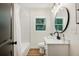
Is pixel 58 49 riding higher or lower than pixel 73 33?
lower

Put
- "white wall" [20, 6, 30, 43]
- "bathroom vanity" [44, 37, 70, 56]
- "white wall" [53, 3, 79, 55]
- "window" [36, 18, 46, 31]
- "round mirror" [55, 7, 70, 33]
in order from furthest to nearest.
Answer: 1. "white wall" [20, 6, 30, 43]
2. "window" [36, 18, 46, 31]
3. "round mirror" [55, 7, 70, 33]
4. "bathroom vanity" [44, 37, 70, 56]
5. "white wall" [53, 3, 79, 55]

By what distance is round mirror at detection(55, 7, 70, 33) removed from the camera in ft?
7.96

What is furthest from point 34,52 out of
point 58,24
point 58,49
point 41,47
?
point 58,24

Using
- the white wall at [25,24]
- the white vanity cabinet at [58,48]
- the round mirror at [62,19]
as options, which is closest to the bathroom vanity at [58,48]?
the white vanity cabinet at [58,48]

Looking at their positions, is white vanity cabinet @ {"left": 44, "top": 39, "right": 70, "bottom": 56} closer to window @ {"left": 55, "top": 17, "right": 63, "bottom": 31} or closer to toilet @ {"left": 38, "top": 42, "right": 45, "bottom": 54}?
toilet @ {"left": 38, "top": 42, "right": 45, "bottom": 54}

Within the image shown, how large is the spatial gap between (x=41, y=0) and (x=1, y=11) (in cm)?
45

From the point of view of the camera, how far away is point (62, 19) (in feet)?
8.31

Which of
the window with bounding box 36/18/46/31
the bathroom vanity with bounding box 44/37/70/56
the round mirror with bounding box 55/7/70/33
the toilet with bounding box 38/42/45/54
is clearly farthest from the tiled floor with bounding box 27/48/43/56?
the round mirror with bounding box 55/7/70/33

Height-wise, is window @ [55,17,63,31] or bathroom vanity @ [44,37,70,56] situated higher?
Answer: window @ [55,17,63,31]

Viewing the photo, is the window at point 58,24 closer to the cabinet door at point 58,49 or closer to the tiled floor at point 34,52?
the cabinet door at point 58,49

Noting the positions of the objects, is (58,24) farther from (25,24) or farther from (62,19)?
(25,24)

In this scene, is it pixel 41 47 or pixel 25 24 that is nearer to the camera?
pixel 41 47

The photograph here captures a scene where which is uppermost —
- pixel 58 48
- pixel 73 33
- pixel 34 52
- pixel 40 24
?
pixel 40 24

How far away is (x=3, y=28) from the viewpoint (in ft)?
4.77
